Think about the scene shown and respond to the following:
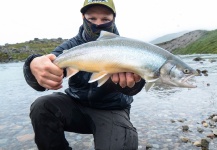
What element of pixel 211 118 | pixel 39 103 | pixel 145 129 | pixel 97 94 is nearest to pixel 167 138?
pixel 145 129

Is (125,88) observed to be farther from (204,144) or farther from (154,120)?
(154,120)

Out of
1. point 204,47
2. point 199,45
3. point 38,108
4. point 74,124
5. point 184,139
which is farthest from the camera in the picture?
point 199,45

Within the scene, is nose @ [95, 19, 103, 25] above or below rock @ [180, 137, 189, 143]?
above

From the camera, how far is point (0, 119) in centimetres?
717

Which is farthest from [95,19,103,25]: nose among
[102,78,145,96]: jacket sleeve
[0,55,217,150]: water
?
[0,55,217,150]: water

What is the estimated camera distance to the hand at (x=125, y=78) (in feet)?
11.6

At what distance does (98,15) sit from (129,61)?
1.45m

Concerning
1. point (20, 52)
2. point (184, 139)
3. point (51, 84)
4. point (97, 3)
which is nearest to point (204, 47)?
point (20, 52)

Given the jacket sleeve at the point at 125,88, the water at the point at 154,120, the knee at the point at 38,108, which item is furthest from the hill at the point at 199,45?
the knee at the point at 38,108

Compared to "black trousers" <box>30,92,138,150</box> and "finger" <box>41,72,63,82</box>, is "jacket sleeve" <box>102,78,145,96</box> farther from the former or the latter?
"finger" <box>41,72,63,82</box>

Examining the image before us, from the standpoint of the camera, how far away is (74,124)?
4133 mm

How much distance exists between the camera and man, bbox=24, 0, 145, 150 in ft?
11.8

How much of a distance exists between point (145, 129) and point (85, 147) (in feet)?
5.28

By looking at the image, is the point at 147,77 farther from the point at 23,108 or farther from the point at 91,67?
the point at 23,108
